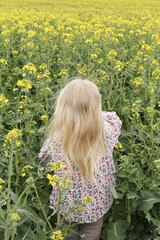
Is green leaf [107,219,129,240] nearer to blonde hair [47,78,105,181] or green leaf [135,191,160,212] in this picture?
green leaf [135,191,160,212]

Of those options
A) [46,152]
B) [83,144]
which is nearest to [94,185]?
[83,144]

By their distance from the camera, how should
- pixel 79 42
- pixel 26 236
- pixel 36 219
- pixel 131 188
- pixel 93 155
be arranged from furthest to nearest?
1. pixel 79 42
2. pixel 131 188
3. pixel 93 155
4. pixel 26 236
5. pixel 36 219

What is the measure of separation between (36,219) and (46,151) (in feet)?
2.19

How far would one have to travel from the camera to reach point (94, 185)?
8.48 ft

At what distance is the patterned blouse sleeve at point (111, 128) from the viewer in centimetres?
268

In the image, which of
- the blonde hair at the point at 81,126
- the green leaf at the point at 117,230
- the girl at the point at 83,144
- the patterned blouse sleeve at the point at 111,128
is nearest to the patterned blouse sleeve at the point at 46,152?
the girl at the point at 83,144

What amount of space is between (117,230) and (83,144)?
886 millimetres

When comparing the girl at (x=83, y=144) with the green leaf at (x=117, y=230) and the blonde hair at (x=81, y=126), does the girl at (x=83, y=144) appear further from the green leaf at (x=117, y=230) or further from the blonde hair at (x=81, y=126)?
the green leaf at (x=117, y=230)

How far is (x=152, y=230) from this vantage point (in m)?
2.83

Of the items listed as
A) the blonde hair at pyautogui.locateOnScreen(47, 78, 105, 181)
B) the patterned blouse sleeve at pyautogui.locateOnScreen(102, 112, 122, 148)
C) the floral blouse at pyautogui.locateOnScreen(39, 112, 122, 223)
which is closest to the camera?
the blonde hair at pyautogui.locateOnScreen(47, 78, 105, 181)

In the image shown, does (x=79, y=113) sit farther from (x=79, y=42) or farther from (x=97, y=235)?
(x=79, y=42)

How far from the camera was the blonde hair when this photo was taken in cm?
246

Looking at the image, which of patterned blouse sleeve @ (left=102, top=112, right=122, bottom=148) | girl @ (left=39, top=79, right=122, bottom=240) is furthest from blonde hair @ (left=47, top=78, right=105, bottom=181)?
patterned blouse sleeve @ (left=102, top=112, right=122, bottom=148)

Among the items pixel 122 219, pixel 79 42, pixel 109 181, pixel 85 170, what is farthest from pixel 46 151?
pixel 79 42
